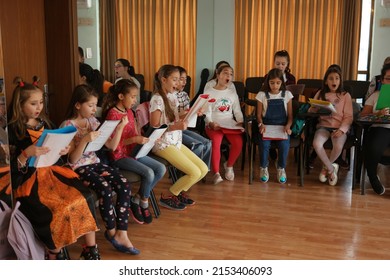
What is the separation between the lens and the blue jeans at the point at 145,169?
301 cm

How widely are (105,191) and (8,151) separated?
0.55 metres

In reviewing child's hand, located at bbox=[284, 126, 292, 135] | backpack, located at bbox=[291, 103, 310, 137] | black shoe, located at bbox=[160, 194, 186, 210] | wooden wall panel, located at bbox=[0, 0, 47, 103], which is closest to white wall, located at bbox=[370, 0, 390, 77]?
backpack, located at bbox=[291, 103, 310, 137]

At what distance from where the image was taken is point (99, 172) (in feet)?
9.26

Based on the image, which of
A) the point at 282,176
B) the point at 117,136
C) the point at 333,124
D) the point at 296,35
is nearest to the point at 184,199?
the point at 117,136

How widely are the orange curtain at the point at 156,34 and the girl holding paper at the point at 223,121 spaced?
1963 millimetres

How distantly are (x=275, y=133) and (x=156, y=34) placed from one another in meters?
2.97

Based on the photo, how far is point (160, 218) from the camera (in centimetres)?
329

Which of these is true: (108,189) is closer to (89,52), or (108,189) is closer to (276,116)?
(276,116)

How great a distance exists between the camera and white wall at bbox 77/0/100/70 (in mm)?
4212

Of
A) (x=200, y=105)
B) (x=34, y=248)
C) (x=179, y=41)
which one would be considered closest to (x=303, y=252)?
(x=200, y=105)

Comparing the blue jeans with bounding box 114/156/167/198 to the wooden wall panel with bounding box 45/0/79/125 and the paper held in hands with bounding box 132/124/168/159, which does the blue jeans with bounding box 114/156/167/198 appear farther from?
the wooden wall panel with bounding box 45/0/79/125

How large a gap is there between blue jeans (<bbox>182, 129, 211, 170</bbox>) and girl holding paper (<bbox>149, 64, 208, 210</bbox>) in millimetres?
209

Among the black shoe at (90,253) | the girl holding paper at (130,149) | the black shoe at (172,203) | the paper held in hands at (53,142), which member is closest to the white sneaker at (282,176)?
the black shoe at (172,203)

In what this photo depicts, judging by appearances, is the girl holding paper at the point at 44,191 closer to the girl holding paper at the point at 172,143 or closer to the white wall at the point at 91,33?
A: the girl holding paper at the point at 172,143
